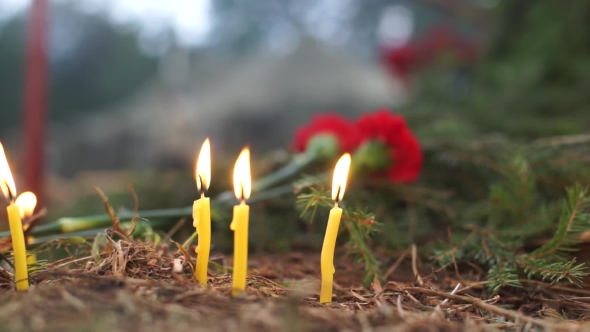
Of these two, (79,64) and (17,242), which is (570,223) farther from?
(79,64)

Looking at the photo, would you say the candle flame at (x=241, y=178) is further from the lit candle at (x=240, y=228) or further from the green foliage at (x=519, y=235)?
the green foliage at (x=519, y=235)

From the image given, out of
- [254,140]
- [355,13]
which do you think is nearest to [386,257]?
[254,140]

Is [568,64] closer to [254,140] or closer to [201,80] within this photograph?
[254,140]

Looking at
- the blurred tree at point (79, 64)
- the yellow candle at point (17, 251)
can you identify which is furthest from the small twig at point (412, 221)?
the blurred tree at point (79, 64)

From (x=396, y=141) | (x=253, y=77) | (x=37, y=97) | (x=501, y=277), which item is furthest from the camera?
(x=253, y=77)

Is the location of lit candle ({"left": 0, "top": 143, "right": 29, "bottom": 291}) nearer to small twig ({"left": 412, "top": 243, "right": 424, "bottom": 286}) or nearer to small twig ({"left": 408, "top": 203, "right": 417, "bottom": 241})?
small twig ({"left": 412, "top": 243, "right": 424, "bottom": 286})

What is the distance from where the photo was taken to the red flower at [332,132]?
2.16 feet

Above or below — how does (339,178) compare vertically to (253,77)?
below

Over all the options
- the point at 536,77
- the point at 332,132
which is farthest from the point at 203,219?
the point at 536,77

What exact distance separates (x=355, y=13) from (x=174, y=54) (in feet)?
6.03

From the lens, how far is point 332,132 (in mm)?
669

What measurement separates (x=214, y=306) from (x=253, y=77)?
3311mm

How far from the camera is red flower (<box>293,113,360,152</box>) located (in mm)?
660

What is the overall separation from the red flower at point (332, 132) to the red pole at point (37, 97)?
50 centimetres
